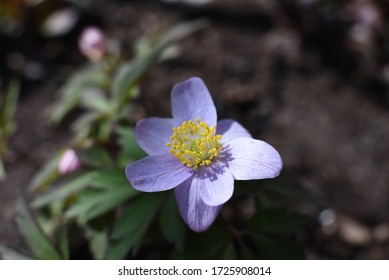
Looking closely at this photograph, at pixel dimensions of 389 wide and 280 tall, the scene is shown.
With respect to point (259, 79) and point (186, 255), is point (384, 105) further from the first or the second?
point (186, 255)

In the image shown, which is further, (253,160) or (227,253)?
(227,253)

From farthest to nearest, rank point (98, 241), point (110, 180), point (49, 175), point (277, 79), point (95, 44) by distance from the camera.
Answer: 1. point (277, 79)
2. point (95, 44)
3. point (49, 175)
4. point (98, 241)
5. point (110, 180)

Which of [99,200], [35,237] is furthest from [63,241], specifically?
[99,200]

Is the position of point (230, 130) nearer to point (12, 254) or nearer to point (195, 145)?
point (195, 145)

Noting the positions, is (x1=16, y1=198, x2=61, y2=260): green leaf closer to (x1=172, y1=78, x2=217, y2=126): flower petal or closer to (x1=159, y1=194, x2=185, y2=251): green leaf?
(x1=159, y1=194, x2=185, y2=251): green leaf

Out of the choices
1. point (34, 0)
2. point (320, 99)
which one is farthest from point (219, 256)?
point (34, 0)

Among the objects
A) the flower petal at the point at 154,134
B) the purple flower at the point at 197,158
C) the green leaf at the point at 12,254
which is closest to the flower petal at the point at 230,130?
the purple flower at the point at 197,158
